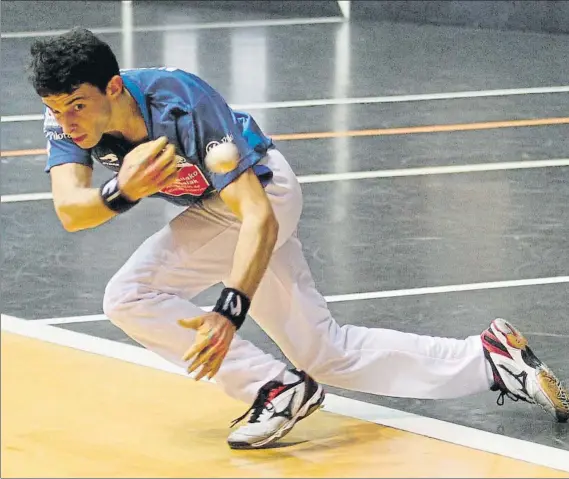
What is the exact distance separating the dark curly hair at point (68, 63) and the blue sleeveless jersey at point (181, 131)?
21cm

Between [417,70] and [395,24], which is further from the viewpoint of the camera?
[395,24]

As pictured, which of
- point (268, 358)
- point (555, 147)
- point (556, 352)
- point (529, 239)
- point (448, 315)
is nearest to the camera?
point (268, 358)

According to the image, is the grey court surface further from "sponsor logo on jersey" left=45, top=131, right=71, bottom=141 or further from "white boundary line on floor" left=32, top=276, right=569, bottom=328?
"sponsor logo on jersey" left=45, top=131, right=71, bottom=141

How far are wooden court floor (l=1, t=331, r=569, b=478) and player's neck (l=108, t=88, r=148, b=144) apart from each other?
0.77 metres

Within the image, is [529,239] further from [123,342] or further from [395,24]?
[395,24]

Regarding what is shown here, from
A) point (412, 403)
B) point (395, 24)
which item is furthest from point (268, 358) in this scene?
point (395, 24)

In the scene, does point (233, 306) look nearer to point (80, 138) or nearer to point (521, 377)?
point (80, 138)

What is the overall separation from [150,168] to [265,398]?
3.66 ft

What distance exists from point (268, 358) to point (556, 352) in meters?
1.51

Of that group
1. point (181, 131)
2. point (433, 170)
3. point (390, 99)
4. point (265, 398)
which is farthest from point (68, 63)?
point (390, 99)

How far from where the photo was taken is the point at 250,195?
13.0 feet

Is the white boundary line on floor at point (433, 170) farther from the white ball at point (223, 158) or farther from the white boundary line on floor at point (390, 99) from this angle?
the white ball at point (223, 158)

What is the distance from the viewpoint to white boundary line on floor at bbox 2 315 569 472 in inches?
177

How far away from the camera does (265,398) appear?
449 cm
